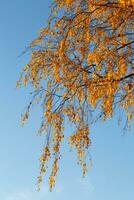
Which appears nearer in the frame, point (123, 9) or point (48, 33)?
point (123, 9)

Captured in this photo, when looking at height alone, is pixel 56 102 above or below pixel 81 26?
below

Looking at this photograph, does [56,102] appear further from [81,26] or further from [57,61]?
[81,26]

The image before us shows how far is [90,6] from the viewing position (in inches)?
419

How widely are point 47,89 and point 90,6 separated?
1899mm

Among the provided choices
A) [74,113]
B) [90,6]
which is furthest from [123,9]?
[74,113]

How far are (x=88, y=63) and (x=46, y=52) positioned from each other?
46.7 inches

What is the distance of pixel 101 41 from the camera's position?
1067cm

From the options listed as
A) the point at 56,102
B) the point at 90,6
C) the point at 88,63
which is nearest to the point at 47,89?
the point at 56,102

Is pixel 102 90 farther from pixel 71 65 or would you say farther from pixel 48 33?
pixel 48 33

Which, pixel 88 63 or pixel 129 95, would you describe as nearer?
pixel 88 63

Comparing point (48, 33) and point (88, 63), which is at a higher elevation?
point (48, 33)

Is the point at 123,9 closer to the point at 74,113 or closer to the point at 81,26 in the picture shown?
Answer: the point at 81,26

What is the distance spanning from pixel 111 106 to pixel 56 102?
1.15 metres

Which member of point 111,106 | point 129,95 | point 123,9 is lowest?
point 111,106
